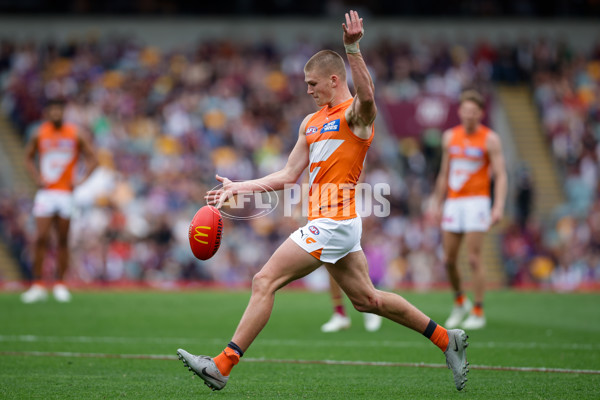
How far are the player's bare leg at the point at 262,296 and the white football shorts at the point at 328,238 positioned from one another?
0.19 feet

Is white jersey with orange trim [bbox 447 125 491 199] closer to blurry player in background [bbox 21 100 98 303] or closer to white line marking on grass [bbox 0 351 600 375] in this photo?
white line marking on grass [bbox 0 351 600 375]

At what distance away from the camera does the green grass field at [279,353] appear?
6.64m

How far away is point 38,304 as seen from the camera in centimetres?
1311

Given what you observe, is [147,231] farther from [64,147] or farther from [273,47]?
[273,47]

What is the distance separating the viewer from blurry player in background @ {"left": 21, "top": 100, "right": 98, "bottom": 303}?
13.5 meters

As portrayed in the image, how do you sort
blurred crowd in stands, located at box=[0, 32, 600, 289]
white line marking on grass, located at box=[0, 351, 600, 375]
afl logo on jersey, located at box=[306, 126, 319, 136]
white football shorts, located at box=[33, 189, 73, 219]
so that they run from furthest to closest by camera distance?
blurred crowd in stands, located at box=[0, 32, 600, 289] → white football shorts, located at box=[33, 189, 73, 219] → white line marking on grass, located at box=[0, 351, 600, 375] → afl logo on jersey, located at box=[306, 126, 319, 136]

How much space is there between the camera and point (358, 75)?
611 cm

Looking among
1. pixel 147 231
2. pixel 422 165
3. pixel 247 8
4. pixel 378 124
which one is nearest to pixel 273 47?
pixel 247 8

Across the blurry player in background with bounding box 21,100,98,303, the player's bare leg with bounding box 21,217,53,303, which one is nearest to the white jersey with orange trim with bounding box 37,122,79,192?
the blurry player in background with bounding box 21,100,98,303

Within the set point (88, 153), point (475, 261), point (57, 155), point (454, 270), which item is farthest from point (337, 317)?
point (57, 155)

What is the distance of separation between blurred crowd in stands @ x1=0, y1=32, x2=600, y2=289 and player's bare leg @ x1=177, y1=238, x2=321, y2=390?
1283cm

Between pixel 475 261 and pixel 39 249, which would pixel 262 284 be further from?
pixel 39 249

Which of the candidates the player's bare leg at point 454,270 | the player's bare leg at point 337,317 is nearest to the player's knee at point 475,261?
the player's bare leg at point 454,270

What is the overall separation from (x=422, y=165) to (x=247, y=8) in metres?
9.16
